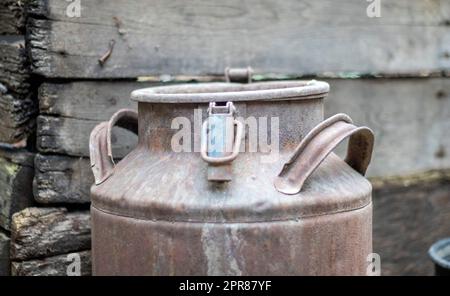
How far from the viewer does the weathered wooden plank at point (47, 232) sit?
3012 millimetres

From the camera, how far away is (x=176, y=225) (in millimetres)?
2266

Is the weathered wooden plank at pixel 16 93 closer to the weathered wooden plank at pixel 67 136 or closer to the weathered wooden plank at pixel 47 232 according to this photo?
the weathered wooden plank at pixel 67 136

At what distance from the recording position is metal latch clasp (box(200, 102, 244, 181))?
87.2 inches

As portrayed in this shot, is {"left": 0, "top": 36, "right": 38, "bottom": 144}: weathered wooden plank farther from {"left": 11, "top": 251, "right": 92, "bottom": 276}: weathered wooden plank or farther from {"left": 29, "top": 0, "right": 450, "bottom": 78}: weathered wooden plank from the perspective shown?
{"left": 11, "top": 251, "right": 92, "bottom": 276}: weathered wooden plank

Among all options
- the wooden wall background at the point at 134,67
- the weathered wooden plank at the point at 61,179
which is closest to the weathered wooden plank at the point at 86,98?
the wooden wall background at the point at 134,67

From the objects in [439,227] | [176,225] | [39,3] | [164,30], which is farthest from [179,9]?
[439,227]

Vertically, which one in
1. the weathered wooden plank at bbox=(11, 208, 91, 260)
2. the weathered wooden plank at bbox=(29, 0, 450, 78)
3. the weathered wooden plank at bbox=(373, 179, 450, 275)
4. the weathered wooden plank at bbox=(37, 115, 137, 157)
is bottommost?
the weathered wooden plank at bbox=(373, 179, 450, 275)

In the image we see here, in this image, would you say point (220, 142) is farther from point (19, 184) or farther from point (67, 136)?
point (19, 184)

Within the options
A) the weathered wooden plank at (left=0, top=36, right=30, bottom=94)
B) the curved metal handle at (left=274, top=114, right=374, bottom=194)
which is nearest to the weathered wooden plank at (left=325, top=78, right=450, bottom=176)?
the curved metal handle at (left=274, top=114, right=374, bottom=194)

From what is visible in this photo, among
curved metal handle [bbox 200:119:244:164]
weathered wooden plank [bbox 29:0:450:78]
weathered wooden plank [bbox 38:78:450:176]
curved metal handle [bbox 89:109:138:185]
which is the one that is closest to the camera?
curved metal handle [bbox 200:119:244:164]

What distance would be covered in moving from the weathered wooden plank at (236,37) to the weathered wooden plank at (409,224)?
0.62 metres

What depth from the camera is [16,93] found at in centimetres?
305
